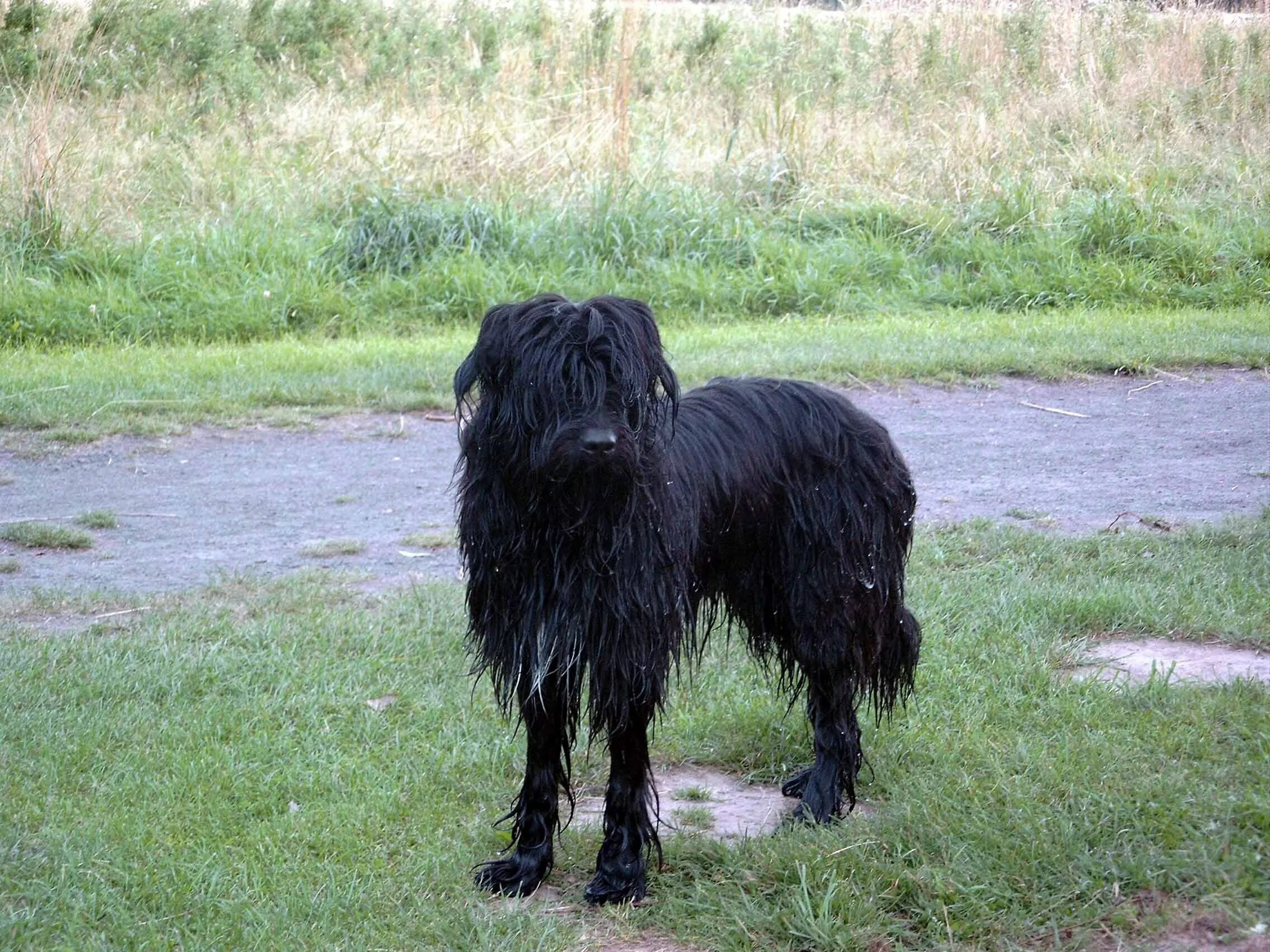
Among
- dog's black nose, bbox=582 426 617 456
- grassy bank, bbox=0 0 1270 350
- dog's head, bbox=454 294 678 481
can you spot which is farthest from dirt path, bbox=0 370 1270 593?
dog's black nose, bbox=582 426 617 456

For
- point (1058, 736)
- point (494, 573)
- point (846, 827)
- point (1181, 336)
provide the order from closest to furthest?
point (494, 573) → point (846, 827) → point (1058, 736) → point (1181, 336)

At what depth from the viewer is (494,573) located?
324 centimetres

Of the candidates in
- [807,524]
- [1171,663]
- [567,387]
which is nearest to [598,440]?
[567,387]

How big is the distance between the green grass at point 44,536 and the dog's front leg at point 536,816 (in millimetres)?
3438

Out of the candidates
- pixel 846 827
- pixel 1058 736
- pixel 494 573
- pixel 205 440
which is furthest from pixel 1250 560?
pixel 205 440

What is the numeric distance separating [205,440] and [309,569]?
2.17 m

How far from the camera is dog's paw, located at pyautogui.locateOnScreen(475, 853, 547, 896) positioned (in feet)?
11.3

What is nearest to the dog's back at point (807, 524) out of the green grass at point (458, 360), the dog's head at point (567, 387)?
the dog's head at point (567, 387)

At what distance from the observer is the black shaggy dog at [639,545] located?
3041 mm

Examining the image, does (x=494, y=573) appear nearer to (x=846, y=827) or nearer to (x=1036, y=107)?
(x=846, y=827)

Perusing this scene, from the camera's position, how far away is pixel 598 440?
292cm

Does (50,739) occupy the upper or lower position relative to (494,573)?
lower

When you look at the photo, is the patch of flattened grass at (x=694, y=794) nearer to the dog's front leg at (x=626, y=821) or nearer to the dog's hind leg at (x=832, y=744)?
the dog's hind leg at (x=832, y=744)

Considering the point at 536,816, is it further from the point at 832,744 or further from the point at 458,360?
the point at 458,360
